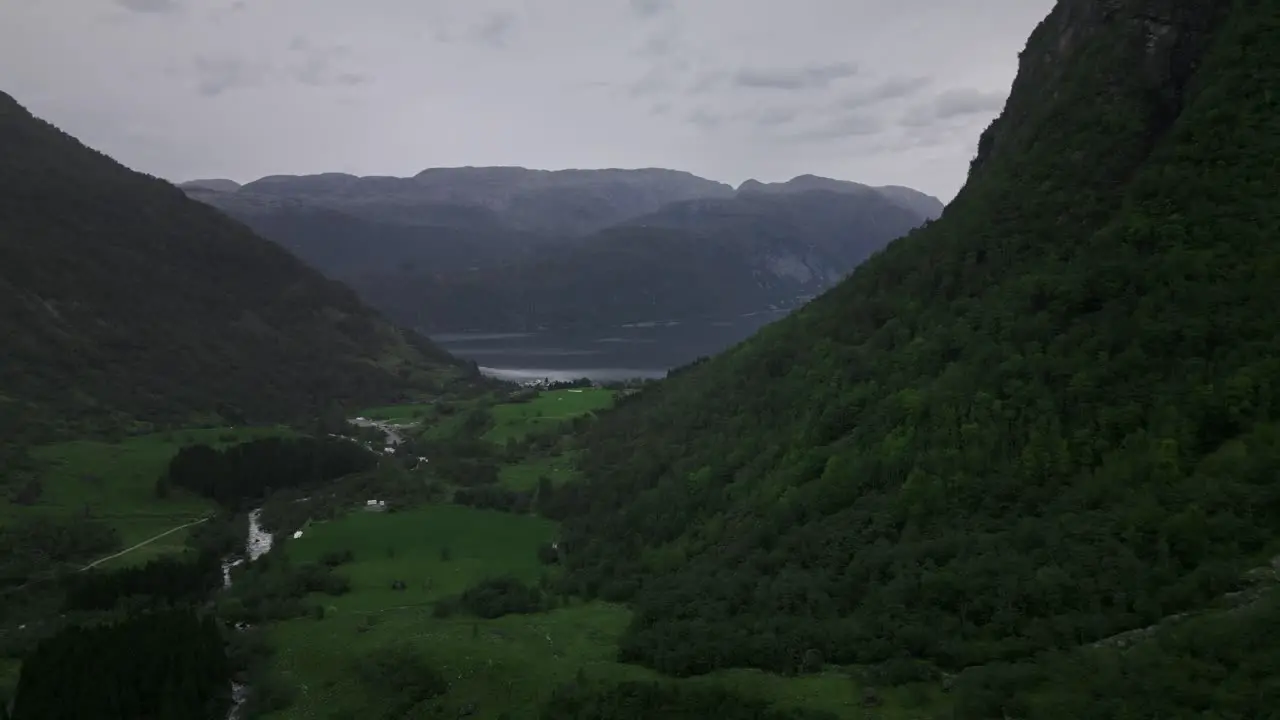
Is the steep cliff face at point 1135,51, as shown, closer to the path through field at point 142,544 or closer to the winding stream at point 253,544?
the winding stream at point 253,544

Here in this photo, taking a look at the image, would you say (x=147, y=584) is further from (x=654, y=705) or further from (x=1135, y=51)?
(x=1135, y=51)

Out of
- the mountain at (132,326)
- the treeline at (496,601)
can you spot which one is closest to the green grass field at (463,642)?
the treeline at (496,601)

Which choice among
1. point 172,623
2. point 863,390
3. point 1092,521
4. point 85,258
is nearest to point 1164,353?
point 1092,521

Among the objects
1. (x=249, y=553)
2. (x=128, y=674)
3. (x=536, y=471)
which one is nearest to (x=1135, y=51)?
(x=128, y=674)

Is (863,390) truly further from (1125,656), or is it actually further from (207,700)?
(207,700)

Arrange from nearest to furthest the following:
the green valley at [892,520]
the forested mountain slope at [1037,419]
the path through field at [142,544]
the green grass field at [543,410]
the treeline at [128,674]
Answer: the green valley at [892,520]
the forested mountain slope at [1037,419]
the treeline at [128,674]
the path through field at [142,544]
the green grass field at [543,410]

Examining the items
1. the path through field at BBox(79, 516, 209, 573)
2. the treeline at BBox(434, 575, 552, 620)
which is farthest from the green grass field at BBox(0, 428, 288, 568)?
the treeline at BBox(434, 575, 552, 620)

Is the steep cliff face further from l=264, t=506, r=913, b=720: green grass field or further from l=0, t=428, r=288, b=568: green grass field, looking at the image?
l=0, t=428, r=288, b=568: green grass field
